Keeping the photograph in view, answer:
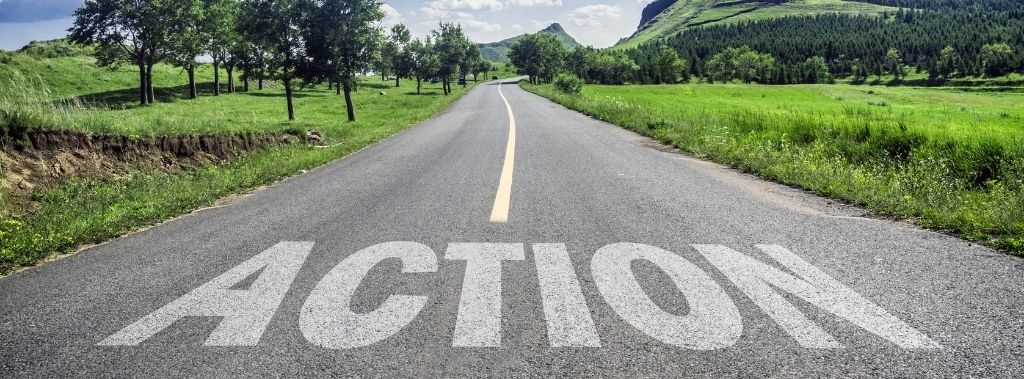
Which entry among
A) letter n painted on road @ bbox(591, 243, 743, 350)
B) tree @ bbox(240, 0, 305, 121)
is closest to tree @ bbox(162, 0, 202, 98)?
tree @ bbox(240, 0, 305, 121)

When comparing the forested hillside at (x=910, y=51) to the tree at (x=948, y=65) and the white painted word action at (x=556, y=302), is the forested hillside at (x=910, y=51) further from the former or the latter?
the white painted word action at (x=556, y=302)

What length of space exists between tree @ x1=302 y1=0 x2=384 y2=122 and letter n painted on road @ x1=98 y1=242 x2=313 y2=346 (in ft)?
79.3

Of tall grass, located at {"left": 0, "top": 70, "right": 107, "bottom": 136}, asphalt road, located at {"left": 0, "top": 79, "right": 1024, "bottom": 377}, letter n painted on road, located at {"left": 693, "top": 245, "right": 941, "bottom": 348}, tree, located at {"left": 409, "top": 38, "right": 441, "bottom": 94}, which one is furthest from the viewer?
tree, located at {"left": 409, "top": 38, "right": 441, "bottom": 94}

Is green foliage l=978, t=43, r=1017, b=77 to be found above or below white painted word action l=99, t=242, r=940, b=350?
above

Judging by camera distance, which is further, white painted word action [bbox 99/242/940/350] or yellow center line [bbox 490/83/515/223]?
yellow center line [bbox 490/83/515/223]

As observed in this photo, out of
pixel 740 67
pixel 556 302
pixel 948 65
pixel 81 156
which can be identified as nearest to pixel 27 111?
pixel 81 156

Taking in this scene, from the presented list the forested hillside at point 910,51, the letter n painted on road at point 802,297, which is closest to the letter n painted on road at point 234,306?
the letter n painted on road at point 802,297

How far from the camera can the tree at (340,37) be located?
85.0ft

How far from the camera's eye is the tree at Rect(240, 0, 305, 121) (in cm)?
2597

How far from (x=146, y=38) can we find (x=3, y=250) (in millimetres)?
43422

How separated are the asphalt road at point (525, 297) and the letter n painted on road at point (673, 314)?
15mm

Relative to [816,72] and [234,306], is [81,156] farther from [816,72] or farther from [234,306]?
[816,72]

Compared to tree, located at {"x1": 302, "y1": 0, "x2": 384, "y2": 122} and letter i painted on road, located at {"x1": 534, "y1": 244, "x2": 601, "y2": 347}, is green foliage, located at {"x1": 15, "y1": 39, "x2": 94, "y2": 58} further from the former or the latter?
letter i painted on road, located at {"x1": 534, "y1": 244, "x2": 601, "y2": 347}

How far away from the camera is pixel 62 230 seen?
5195 millimetres
